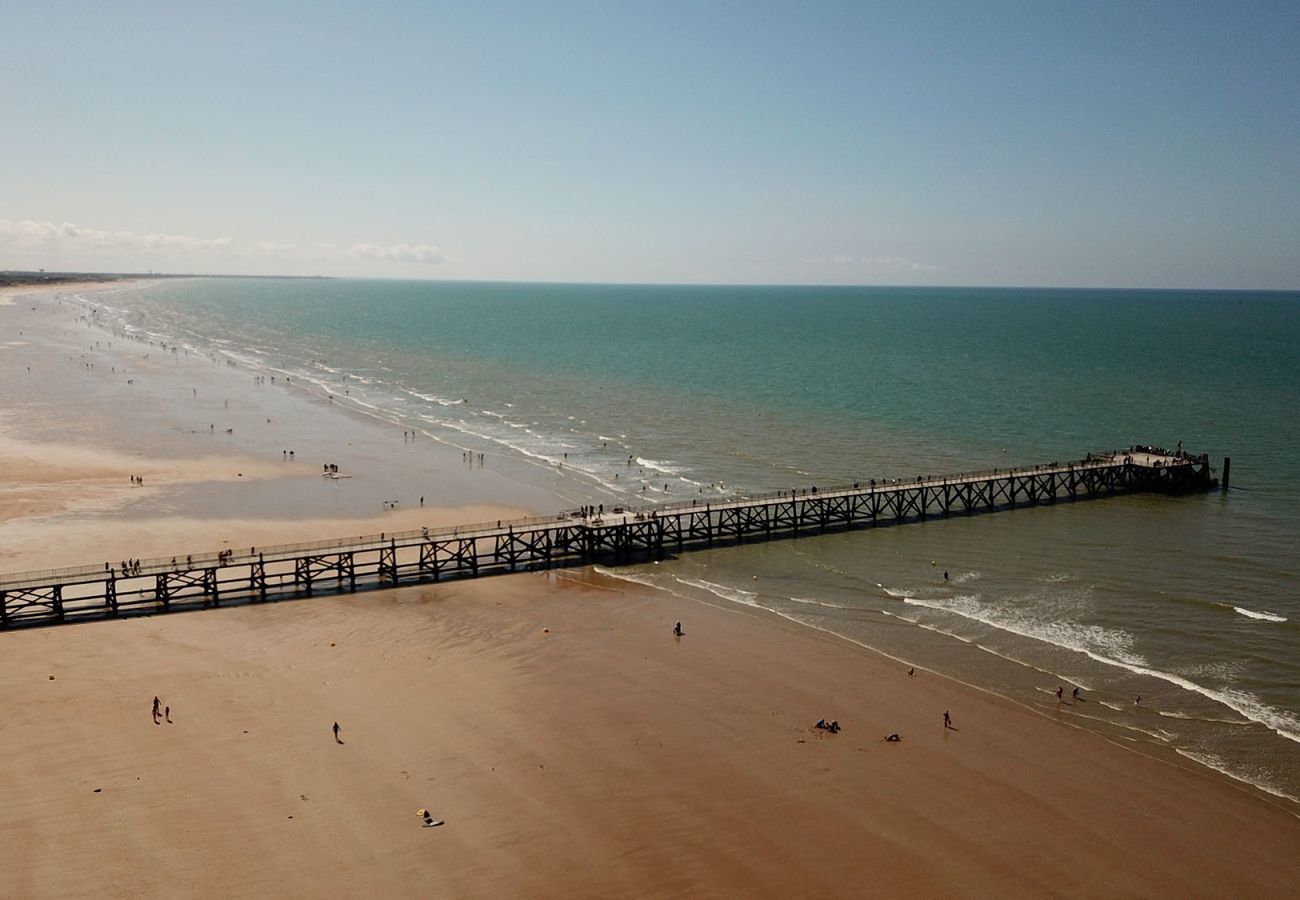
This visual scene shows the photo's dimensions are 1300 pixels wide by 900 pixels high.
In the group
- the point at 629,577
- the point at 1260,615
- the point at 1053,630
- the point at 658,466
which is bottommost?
the point at 629,577

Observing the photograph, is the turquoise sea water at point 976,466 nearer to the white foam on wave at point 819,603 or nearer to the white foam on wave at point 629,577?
the white foam on wave at point 819,603

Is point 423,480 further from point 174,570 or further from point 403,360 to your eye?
point 403,360

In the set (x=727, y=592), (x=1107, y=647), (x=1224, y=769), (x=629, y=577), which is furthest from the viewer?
(x=629, y=577)

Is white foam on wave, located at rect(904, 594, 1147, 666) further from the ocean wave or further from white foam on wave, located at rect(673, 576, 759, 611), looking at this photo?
white foam on wave, located at rect(673, 576, 759, 611)

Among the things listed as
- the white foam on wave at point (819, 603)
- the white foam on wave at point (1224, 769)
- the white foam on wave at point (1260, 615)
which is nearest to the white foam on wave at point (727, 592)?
the white foam on wave at point (819, 603)

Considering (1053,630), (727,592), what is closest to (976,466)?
(1053,630)

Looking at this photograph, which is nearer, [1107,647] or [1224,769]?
[1224,769]

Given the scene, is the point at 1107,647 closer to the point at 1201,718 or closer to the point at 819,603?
the point at 1201,718
